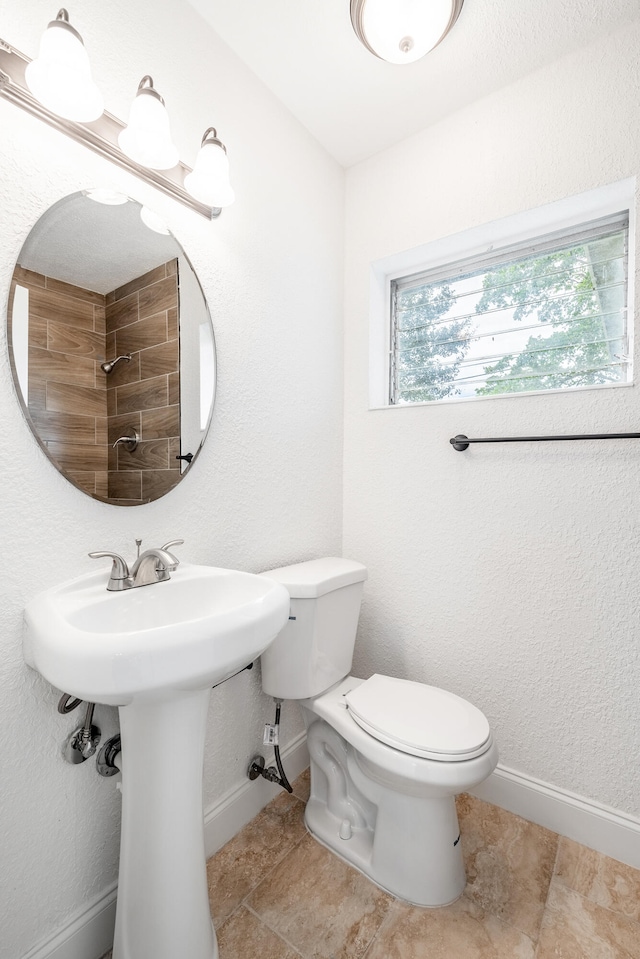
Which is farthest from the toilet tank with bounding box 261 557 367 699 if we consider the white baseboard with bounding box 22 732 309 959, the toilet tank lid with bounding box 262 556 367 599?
the white baseboard with bounding box 22 732 309 959

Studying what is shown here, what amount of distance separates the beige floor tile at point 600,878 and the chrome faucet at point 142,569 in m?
1.31

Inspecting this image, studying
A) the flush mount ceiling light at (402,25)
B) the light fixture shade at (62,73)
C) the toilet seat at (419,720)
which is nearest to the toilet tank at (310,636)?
the toilet seat at (419,720)

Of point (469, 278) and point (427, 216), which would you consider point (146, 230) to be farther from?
point (469, 278)

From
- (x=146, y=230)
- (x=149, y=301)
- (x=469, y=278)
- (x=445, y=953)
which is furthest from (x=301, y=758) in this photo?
(x=469, y=278)

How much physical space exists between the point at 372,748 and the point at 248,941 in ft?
1.61

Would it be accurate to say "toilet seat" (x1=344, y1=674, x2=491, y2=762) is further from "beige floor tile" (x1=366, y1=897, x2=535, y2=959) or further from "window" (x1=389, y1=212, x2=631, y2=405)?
"window" (x1=389, y1=212, x2=631, y2=405)

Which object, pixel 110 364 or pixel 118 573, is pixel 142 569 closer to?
pixel 118 573

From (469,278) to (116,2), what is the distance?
125cm

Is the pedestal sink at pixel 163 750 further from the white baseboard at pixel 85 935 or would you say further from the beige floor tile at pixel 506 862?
the beige floor tile at pixel 506 862

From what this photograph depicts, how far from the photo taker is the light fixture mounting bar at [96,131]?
831 millimetres

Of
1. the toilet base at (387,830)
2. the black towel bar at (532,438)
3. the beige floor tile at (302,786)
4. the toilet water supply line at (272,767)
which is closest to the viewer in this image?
the toilet base at (387,830)

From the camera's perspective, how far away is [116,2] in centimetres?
104

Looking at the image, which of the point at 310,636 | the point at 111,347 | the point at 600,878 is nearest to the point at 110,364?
the point at 111,347

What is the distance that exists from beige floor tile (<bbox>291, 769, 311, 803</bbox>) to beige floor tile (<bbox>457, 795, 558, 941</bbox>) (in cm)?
49
